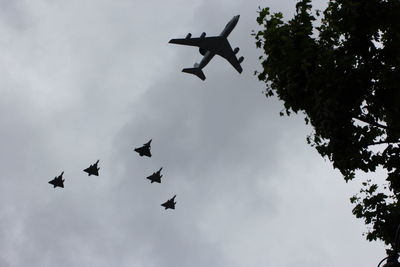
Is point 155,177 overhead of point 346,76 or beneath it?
overhead

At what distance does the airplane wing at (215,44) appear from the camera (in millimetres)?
42569

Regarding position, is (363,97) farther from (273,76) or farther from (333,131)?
(273,76)

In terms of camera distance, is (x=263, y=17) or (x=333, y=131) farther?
(x=263, y=17)

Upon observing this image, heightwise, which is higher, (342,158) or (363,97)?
(363,97)

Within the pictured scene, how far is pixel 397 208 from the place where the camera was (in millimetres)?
13461

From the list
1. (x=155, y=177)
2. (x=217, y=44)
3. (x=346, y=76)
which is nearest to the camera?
(x=346, y=76)

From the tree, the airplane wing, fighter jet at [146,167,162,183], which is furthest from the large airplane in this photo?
the tree

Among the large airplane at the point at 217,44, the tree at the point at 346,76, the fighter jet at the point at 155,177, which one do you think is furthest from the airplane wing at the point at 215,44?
the tree at the point at 346,76

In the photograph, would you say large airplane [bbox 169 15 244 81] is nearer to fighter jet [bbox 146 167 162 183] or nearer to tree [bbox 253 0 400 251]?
fighter jet [bbox 146 167 162 183]

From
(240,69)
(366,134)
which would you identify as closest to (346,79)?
(366,134)

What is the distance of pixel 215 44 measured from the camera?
4469 cm

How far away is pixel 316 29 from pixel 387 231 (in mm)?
6275

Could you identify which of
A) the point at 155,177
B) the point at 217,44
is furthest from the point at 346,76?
the point at 217,44

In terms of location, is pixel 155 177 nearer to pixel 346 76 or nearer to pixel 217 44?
pixel 217 44
